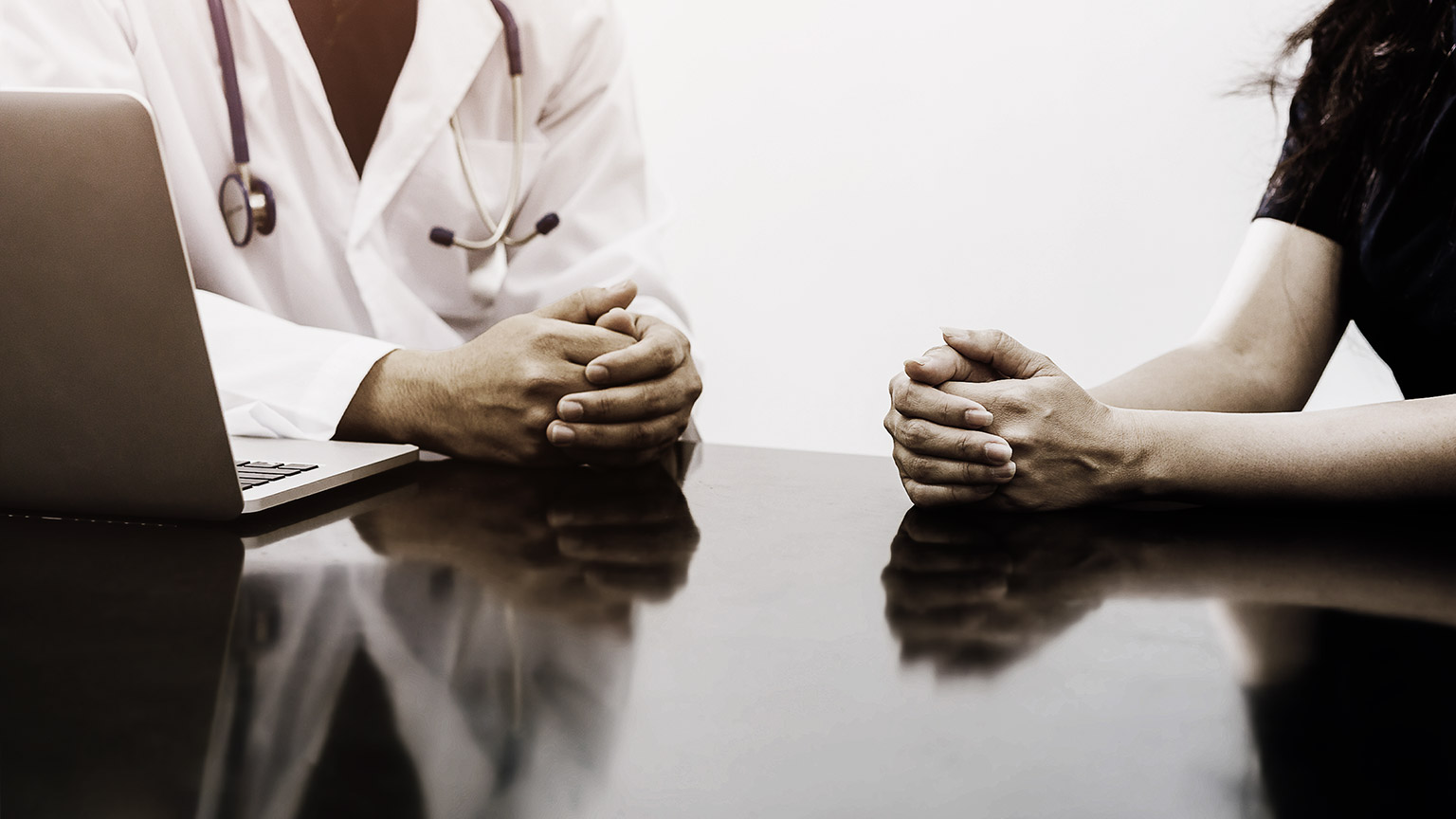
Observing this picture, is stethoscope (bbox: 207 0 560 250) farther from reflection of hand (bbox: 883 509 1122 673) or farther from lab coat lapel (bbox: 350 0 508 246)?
reflection of hand (bbox: 883 509 1122 673)

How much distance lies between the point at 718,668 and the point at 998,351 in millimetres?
433

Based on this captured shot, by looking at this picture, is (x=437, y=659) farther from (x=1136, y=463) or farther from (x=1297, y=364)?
(x=1297, y=364)

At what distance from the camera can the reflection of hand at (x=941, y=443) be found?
0.63 meters

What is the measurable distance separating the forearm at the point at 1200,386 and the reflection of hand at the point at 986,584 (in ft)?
1.15

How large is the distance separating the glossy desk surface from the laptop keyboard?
0.15 ft

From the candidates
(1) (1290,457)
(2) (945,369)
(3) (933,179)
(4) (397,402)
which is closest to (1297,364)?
(1) (1290,457)

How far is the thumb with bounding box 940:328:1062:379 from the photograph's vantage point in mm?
702

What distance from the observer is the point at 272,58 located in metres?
1.09

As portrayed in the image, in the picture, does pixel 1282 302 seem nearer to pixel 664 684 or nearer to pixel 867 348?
pixel 664 684

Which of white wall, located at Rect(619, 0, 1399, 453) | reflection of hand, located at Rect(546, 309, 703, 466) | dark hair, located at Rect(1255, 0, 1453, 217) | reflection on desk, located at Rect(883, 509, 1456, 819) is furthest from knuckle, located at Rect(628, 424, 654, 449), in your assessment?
white wall, located at Rect(619, 0, 1399, 453)

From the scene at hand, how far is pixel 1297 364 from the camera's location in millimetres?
983

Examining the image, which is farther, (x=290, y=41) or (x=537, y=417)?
(x=290, y=41)

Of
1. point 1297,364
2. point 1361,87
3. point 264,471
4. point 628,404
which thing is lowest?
point 264,471

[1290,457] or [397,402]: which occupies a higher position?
[1290,457]
